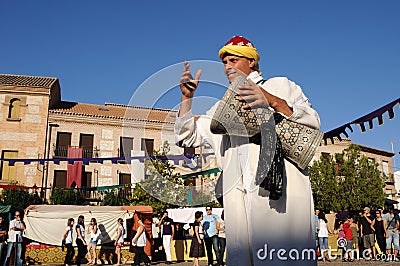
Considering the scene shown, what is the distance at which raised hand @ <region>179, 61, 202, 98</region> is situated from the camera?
7.40 feet

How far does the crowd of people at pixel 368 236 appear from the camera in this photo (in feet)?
46.6

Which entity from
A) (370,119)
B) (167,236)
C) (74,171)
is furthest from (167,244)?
(74,171)

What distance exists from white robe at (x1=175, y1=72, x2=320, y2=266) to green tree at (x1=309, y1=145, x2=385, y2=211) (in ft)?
89.9

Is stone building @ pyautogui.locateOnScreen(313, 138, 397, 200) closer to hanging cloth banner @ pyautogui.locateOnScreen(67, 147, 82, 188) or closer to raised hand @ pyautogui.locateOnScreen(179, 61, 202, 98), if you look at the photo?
hanging cloth banner @ pyautogui.locateOnScreen(67, 147, 82, 188)

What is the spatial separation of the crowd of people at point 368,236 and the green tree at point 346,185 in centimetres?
1289

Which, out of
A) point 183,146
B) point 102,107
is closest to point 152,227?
point 183,146

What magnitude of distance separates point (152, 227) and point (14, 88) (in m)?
17.8

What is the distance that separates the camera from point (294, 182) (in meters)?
2.17

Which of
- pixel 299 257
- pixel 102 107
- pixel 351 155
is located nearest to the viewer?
pixel 299 257

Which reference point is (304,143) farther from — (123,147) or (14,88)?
(14,88)

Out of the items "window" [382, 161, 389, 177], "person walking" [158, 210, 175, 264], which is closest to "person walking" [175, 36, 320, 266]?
"person walking" [158, 210, 175, 264]

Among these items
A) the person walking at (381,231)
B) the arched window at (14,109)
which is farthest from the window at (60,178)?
the person walking at (381,231)

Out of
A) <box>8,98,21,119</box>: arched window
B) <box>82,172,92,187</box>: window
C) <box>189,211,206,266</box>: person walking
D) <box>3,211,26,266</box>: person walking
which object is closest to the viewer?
<box>189,211,206,266</box>: person walking

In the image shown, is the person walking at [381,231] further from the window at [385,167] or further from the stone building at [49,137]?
the window at [385,167]
